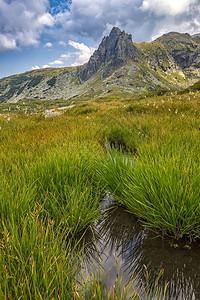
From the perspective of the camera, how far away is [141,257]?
1.73 m

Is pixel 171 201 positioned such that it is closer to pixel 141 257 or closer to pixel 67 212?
pixel 141 257

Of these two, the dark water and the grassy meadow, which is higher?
the grassy meadow

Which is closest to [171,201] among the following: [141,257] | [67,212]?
[141,257]

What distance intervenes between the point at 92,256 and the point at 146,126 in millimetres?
4942

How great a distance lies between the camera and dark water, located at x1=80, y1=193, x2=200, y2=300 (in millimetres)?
1463

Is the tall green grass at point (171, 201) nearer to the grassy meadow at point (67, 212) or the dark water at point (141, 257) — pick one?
the grassy meadow at point (67, 212)

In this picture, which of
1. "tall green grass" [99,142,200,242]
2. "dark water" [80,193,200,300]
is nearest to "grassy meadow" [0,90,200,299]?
"tall green grass" [99,142,200,242]

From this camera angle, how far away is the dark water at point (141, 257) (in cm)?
146

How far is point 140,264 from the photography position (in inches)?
65.4

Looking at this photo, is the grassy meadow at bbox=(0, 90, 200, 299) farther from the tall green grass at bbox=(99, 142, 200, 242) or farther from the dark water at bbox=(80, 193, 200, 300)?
the dark water at bbox=(80, 193, 200, 300)

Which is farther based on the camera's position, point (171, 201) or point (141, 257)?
point (171, 201)

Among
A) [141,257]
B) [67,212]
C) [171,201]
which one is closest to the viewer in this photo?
[141,257]

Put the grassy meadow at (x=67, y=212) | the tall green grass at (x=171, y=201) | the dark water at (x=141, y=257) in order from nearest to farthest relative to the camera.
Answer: the grassy meadow at (x=67, y=212) < the dark water at (x=141, y=257) < the tall green grass at (x=171, y=201)

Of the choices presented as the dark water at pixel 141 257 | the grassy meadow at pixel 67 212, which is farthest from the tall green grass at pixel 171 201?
the dark water at pixel 141 257
